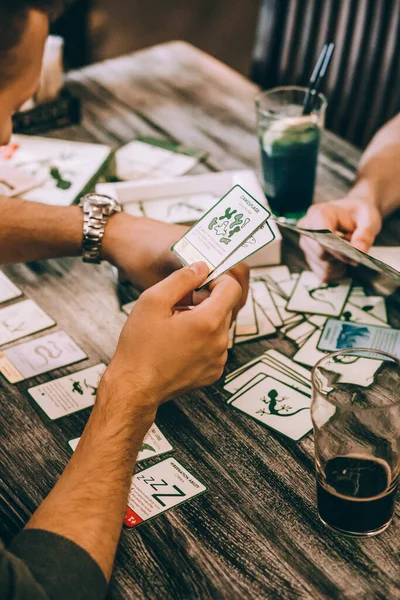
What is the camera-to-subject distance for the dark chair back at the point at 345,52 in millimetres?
2176

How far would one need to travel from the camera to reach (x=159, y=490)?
1.01 metres

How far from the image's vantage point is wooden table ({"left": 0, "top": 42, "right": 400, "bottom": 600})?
2.93 ft

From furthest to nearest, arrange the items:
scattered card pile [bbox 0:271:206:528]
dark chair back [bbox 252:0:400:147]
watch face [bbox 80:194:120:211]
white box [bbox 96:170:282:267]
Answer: dark chair back [bbox 252:0:400:147]
white box [bbox 96:170:282:267]
watch face [bbox 80:194:120:211]
scattered card pile [bbox 0:271:206:528]

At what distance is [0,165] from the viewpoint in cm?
172

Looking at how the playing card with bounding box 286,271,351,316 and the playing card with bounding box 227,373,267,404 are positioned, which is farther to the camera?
the playing card with bounding box 286,271,351,316

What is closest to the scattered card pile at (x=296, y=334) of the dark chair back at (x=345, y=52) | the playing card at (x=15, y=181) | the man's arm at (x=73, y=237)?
the man's arm at (x=73, y=237)

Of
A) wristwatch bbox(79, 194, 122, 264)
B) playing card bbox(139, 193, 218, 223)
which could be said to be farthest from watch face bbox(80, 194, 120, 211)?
playing card bbox(139, 193, 218, 223)

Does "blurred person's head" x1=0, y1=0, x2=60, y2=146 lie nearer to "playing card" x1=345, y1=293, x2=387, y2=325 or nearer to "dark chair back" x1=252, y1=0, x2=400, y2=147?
"playing card" x1=345, y1=293, x2=387, y2=325

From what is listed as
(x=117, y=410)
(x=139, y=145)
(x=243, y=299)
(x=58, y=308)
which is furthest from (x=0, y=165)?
(x=117, y=410)

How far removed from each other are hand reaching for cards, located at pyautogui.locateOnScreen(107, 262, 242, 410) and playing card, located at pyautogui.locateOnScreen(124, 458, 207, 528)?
0.10m

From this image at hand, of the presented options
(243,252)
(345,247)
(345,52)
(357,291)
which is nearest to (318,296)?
(357,291)

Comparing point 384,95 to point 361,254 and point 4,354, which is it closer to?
point 361,254

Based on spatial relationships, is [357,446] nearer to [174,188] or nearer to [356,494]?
[356,494]

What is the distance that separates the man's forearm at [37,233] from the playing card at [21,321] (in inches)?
4.4
